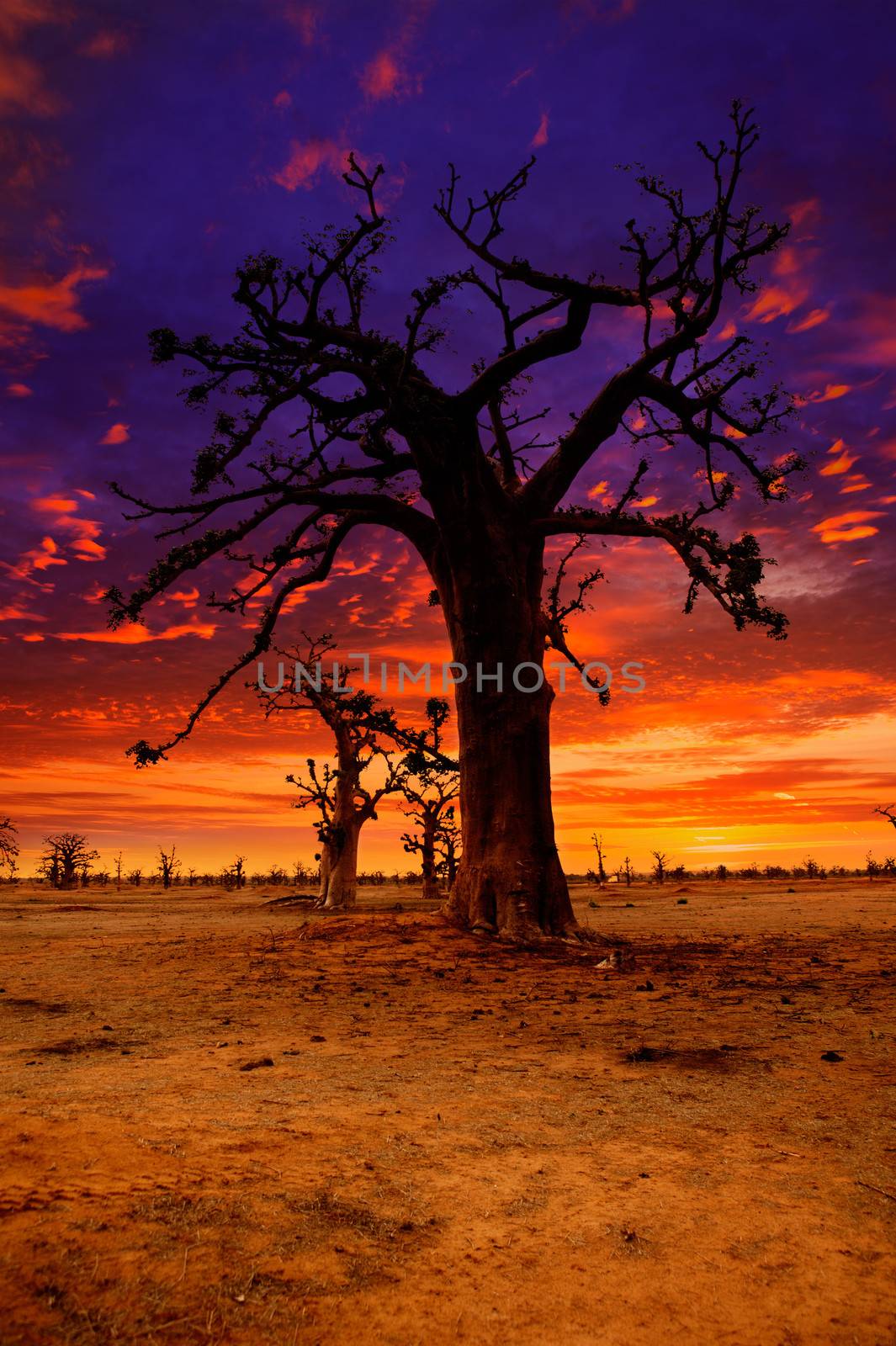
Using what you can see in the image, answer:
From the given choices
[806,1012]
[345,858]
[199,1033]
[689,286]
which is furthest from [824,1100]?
[345,858]

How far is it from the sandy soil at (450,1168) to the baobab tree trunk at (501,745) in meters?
3.56

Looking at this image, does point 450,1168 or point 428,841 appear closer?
point 450,1168

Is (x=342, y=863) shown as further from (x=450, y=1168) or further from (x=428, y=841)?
(x=450, y=1168)

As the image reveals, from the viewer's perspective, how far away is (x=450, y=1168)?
130 inches

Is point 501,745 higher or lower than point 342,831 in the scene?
higher

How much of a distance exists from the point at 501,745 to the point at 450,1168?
8.56 m

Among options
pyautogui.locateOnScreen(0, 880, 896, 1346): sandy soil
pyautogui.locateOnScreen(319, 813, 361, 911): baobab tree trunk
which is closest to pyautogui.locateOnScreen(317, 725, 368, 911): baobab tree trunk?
pyautogui.locateOnScreen(319, 813, 361, 911): baobab tree trunk

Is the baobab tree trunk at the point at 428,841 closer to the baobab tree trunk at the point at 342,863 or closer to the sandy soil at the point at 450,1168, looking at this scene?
the baobab tree trunk at the point at 342,863

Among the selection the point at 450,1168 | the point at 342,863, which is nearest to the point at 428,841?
the point at 342,863

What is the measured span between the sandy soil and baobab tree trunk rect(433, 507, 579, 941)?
3560mm

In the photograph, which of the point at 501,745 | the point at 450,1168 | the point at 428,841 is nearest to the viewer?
the point at 450,1168

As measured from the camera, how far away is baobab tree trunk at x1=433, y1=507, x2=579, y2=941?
11266 mm

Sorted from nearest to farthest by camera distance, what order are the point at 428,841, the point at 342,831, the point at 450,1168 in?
the point at 450,1168, the point at 342,831, the point at 428,841

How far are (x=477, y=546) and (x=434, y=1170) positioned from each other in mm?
9803
